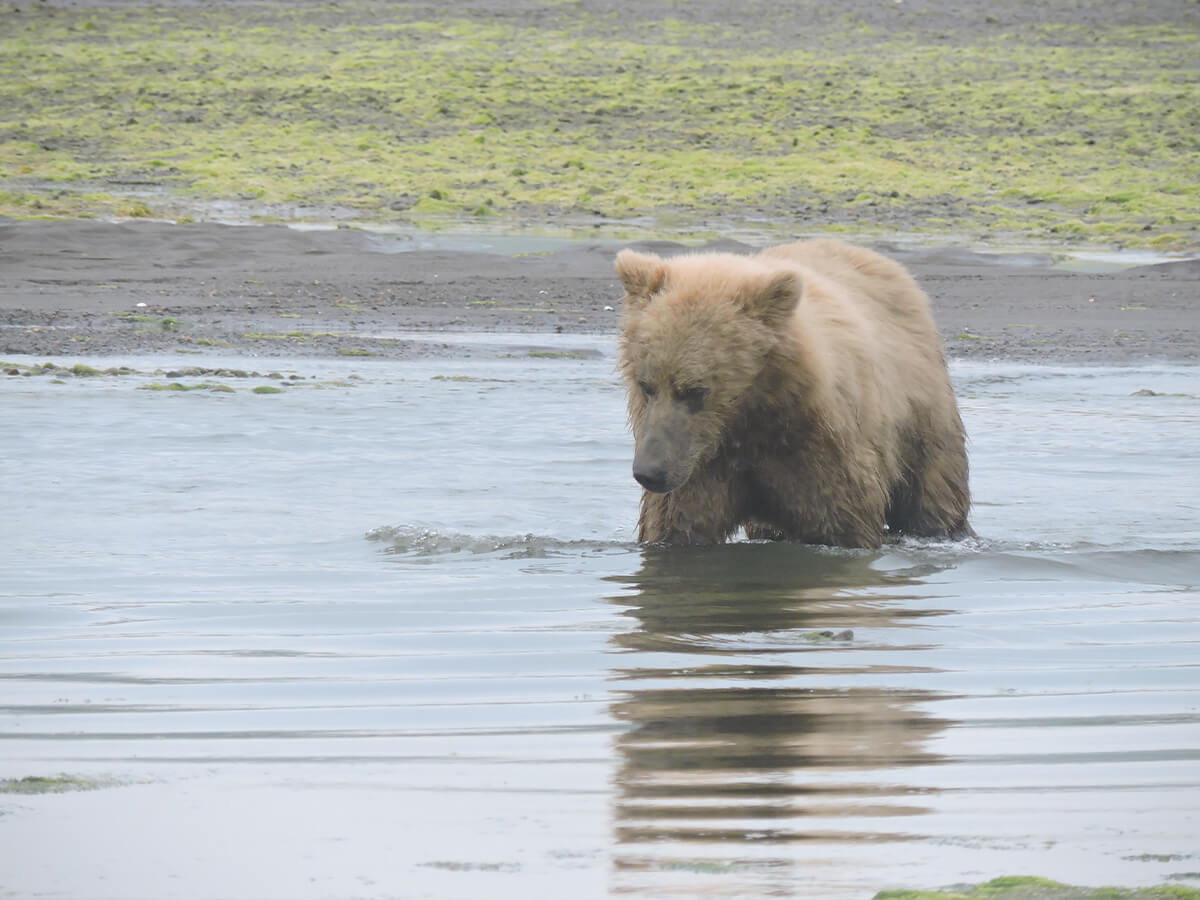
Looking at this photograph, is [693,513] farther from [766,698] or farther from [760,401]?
[766,698]

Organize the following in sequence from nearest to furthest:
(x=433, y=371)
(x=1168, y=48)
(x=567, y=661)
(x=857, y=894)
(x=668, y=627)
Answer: (x=857, y=894), (x=567, y=661), (x=668, y=627), (x=433, y=371), (x=1168, y=48)

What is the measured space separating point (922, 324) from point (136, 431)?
4514 millimetres

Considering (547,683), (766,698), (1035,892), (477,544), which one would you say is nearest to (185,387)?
(477,544)

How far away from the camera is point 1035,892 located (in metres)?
3.02

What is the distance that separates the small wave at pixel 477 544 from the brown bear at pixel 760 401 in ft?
1.36

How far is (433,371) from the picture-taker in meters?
13.3

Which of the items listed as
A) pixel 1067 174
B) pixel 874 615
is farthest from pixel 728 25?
pixel 874 615

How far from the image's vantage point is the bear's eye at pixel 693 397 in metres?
6.41

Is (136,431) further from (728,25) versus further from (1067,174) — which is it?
(728,25)

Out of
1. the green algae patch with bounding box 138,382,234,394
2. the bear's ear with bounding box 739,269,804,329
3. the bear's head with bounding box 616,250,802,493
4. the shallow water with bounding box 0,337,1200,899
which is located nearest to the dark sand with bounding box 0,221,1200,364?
the green algae patch with bounding box 138,382,234,394

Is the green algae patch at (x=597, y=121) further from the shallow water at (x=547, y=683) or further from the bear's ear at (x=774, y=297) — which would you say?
the bear's ear at (x=774, y=297)

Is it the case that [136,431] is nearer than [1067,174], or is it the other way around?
[136,431]

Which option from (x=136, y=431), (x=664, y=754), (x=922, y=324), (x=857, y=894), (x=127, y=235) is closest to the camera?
(x=857, y=894)

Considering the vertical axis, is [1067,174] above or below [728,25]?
below
